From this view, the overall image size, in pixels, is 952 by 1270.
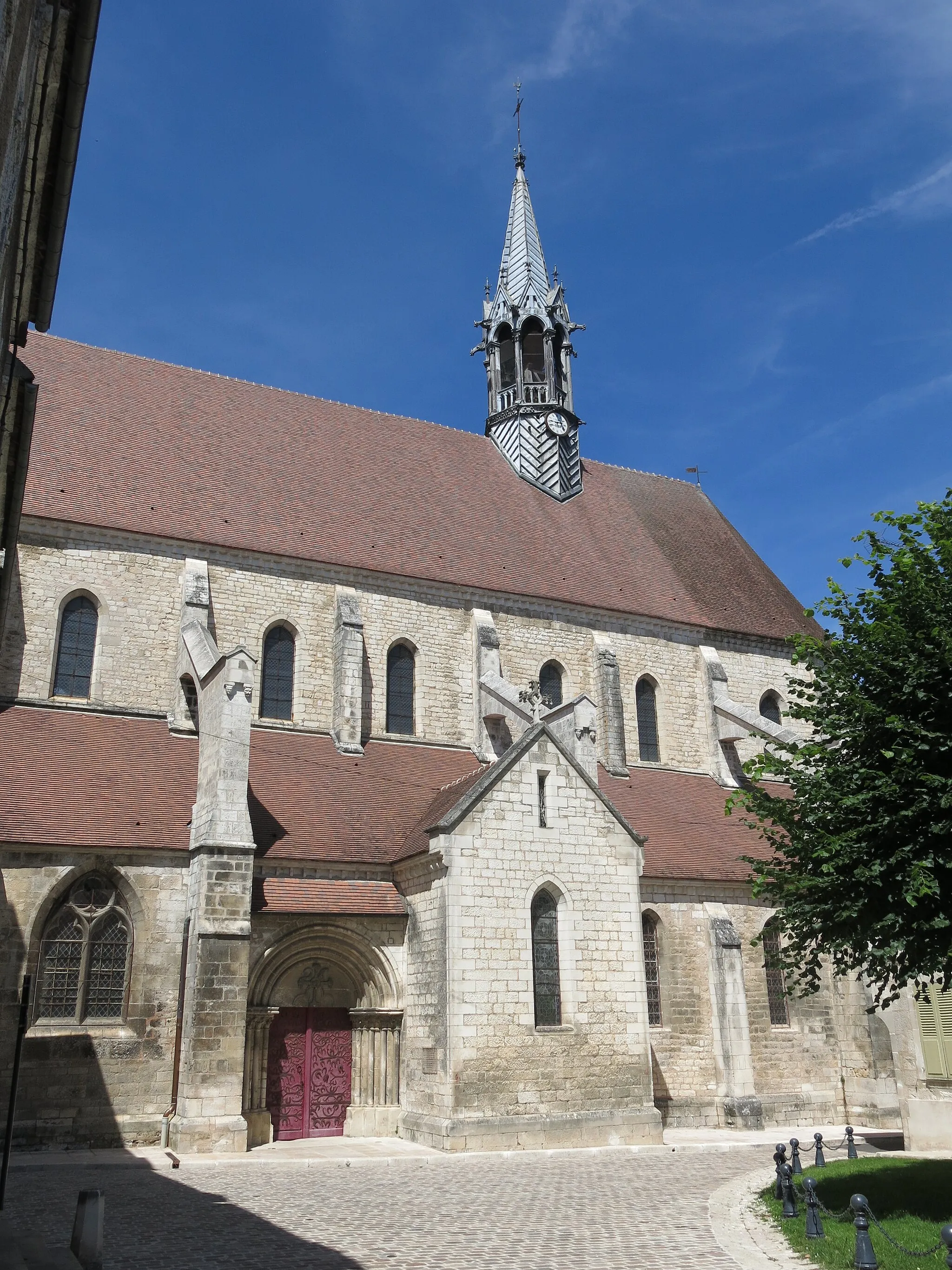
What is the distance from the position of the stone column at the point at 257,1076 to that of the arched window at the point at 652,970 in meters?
7.27

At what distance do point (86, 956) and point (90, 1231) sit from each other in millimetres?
8760

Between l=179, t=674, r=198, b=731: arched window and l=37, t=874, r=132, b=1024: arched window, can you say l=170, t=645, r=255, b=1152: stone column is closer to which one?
l=37, t=874, r=132, b=1024: arched window

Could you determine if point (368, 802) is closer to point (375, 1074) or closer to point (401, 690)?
point (401, 690)

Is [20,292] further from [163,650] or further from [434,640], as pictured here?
[434,640]

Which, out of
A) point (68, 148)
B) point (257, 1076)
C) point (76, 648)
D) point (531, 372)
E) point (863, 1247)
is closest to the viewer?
point (863, 1247)

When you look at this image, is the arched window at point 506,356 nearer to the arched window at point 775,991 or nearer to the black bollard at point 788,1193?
the arched window at point 775,991

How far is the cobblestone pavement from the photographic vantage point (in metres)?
9.29

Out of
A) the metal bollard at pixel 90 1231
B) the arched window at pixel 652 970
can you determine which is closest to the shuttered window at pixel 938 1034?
the arched window at pixel 652 970

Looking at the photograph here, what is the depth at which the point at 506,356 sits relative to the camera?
33.1 metres

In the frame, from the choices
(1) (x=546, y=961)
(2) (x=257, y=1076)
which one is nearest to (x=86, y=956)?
(2) (x=257, y=1076)

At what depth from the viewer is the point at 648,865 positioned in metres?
20.9

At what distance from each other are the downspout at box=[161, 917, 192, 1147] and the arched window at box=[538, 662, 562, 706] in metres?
10.3

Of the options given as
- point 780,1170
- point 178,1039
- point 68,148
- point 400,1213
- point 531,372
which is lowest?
point 400,1213

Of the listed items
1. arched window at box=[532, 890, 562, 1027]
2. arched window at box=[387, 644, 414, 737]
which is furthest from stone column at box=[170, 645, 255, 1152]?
arched window at box=[387, 644, 414, 737]
